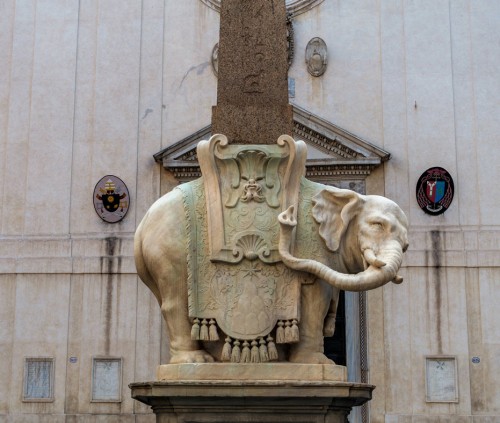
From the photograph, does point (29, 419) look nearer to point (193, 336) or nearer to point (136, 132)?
point (136, 132)

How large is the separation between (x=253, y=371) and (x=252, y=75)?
2.03 metres

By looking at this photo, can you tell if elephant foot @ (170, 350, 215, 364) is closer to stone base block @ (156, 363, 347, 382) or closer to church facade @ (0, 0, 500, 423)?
stone base block @ (156, 363, 347, 382)

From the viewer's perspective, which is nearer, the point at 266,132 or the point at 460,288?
the point at 266,132

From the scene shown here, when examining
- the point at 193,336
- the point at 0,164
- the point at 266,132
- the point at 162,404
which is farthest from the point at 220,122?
the point at 0,164

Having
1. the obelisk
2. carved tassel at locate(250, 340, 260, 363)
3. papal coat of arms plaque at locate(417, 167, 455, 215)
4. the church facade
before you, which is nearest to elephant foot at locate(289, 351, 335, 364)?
carved tassel at locate(250, 340, 260, 363)

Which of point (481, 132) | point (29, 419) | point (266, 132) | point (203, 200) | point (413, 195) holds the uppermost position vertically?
point (481, 132)

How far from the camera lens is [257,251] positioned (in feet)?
19.7

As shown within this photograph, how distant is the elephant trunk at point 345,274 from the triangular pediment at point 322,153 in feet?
34.6

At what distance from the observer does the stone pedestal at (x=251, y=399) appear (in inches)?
216

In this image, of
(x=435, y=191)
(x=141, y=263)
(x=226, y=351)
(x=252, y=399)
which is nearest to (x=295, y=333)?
(x=226, y=351)

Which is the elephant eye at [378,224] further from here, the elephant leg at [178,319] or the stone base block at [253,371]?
the elephant leg at [178,319]

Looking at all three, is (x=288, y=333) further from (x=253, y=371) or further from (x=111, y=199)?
(x=111, y=199)

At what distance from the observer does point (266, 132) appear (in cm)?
641

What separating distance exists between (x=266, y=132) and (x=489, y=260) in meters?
10.5
